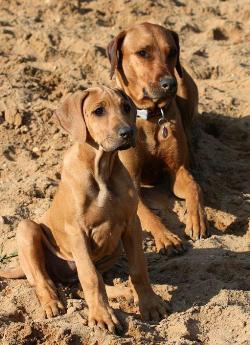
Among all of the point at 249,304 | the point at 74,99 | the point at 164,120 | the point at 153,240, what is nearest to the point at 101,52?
the point at 164,120

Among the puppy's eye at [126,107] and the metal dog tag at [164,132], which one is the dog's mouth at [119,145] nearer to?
the puppy's eye at [126,107]

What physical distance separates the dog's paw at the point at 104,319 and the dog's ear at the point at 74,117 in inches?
42.8

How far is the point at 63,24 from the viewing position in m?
9.98

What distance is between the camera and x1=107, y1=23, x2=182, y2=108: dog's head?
711 centimetres

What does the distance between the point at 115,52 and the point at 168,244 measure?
1985 mm

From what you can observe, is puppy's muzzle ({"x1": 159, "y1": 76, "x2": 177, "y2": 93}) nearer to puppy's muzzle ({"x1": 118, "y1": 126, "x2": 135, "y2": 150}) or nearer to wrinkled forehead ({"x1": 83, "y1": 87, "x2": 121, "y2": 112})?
wrinkled forehead ({"x1": 83, "y1": 87, "x2": 121, "y2": 112})

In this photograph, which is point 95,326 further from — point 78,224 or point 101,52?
point 101,52

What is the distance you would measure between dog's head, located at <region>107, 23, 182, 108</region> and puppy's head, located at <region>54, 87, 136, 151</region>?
178cm

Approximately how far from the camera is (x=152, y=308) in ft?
17.0

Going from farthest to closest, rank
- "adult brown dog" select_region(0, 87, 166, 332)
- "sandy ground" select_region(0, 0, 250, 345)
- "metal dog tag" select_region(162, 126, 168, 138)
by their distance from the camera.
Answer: "metal dog tag" select_region(162, 126, 168, 138) → "adult brown dog" select_region(0, 87, 166, 332) → "sandy ground" select_region(0, 0, 250, 345)

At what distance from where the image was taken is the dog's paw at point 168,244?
6.29m

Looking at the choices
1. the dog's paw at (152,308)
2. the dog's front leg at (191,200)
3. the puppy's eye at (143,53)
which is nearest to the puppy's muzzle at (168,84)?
the puppy's eye at (143,53)

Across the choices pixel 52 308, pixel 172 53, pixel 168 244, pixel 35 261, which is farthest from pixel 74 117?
pixel 172 53

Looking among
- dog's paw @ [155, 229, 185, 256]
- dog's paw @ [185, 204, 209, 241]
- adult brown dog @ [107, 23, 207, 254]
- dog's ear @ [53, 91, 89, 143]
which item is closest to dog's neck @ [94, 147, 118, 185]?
dog's ear @ [53, 91, 89, 143]
